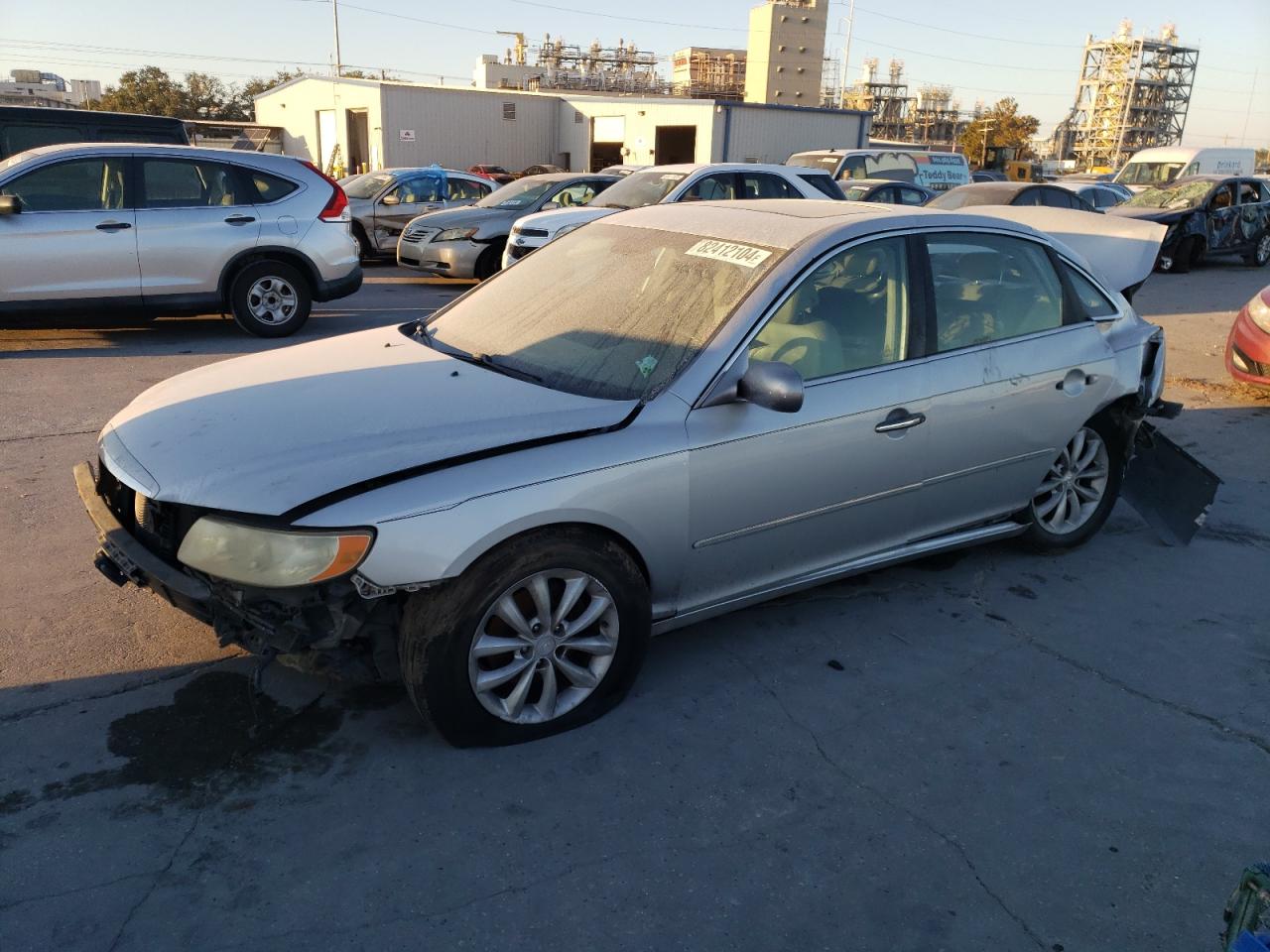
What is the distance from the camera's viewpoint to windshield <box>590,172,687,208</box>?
11.9 m

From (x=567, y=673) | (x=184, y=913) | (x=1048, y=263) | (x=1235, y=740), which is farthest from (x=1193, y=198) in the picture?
(x=184, y=913)

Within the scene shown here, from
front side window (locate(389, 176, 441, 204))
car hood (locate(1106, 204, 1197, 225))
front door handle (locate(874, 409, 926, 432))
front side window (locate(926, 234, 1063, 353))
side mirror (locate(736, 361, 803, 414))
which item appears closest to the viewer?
side mirror (locate(736, 361, 803, 414))

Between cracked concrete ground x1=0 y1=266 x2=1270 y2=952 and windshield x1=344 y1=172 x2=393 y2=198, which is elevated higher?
windshield x1=344 y1=172 x2=393 y2=198

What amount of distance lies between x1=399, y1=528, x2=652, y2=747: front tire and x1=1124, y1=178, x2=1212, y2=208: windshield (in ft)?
61.1

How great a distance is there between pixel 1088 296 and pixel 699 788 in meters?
3.21

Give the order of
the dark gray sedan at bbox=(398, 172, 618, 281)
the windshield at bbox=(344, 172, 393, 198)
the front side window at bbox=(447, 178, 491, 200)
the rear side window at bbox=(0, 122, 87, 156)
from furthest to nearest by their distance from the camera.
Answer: the front side window at bbox=(447, 178, 491, 200)
the windshield at bbox=(344, 172, 393, 198)
the dark gray sedan at bbox=(398, 172, 618, 281)
the rear side window at bbox=(0, 122, 87, 156)

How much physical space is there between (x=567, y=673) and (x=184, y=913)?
1.26 m

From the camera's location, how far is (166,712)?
3227mm

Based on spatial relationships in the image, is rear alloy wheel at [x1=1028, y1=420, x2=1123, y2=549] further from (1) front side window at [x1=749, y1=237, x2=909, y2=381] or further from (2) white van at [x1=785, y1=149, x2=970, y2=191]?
(2) white van at [x1=785, y1=149, x2=970, y2=191]

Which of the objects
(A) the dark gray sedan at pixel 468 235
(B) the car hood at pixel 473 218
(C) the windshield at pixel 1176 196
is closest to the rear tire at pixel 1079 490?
(A) the dark gray sedan at pixel 468 235

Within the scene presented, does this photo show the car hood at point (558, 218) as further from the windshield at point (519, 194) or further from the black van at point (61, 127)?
the black van at point (61, 127)

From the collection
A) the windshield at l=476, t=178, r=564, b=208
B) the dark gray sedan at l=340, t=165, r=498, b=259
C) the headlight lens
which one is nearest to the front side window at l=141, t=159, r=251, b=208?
the windshield at l=476, t=178, r=564, b=208

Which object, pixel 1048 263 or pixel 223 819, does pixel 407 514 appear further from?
pixel 1048 263

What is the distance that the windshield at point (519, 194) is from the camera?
13.9 meters
